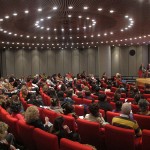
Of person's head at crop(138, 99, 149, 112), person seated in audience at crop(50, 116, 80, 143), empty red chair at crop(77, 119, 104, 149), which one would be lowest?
empty red chair at crop(77, 119, 104, 149)

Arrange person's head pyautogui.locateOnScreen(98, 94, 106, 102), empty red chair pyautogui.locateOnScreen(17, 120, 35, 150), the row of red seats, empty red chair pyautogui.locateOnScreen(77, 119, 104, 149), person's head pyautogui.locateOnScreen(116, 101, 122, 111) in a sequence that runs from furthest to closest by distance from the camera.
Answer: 1. person's head pyautogui.locateOnScreen(98, 94, 106, 102)
2. person's head pyautogui.locateOnScreen(116, 101, 122, 111)
3. empty red chair pyautogui.locateOnScreen(77, 119, 104, 149)
4. empty red chair pyautogui.locateOnScreen(17, 120, 35, 150)
5. the row of red seats

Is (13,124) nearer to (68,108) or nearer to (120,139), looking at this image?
(68,108)

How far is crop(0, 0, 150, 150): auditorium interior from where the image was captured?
3.94m

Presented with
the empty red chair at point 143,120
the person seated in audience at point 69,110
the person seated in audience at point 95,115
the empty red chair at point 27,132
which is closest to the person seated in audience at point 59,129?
the empty red chair at point 27,132

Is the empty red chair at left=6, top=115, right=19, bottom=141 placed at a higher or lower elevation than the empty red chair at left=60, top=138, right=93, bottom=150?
lower

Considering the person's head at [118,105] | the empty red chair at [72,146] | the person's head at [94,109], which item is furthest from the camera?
the person's head at [118,105]

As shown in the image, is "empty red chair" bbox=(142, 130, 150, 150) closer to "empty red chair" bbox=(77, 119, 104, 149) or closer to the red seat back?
the red seat back

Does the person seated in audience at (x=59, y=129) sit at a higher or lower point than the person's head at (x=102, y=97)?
lower

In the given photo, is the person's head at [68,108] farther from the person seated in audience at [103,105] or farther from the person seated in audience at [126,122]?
the person seated in audience at [103,105]

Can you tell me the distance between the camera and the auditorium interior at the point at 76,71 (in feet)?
12.9

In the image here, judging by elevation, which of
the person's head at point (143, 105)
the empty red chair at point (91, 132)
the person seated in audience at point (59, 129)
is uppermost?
the person's head at point (143, 105)

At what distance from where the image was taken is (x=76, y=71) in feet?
97.5

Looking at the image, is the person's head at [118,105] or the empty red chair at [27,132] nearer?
the empty red chair at [27,132]

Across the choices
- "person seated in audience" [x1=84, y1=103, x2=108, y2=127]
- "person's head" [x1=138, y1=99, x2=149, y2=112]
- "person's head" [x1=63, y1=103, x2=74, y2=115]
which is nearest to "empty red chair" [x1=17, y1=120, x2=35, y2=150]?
"person's head" [x1=63, y1=103, x2=74, y2=115]
